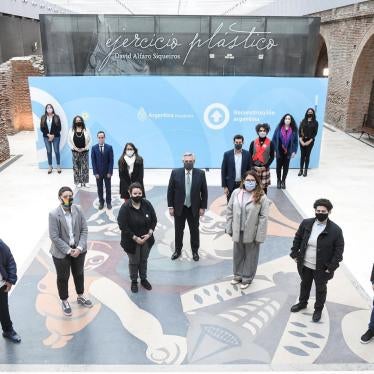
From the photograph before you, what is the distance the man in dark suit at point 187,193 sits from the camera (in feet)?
18.5

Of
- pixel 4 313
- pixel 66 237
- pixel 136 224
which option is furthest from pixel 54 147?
pixel 4 313

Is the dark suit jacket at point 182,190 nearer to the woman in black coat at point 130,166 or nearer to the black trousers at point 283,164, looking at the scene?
the woman in black coat at point 130,166

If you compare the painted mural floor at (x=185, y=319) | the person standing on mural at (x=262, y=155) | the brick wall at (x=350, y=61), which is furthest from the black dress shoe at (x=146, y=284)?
the brick wall at (x=350, y=61)

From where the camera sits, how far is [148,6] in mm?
17672

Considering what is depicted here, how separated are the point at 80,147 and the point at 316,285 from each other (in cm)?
567

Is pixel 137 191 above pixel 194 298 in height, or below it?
above

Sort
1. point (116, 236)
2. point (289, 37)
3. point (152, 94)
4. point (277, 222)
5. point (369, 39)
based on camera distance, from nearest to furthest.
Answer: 1. point (116, 236)
2. point (277, 222)
3. point (152, 94)
4. point (289, 37)
5. point (369, 39)

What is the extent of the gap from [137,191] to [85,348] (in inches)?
64.8

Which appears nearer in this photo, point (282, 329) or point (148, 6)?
point (282, 329)

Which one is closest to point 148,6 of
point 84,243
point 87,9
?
point 87,9

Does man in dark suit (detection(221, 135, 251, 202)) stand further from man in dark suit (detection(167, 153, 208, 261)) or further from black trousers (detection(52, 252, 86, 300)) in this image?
black trousers (detection(52, 252, 86, 300))

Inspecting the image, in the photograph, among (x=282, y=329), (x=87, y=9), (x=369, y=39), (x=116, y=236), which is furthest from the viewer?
(x=87, y=9)

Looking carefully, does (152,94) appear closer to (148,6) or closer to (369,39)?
(369,39)

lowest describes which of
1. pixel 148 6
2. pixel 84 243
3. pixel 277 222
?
pixel 277 222
